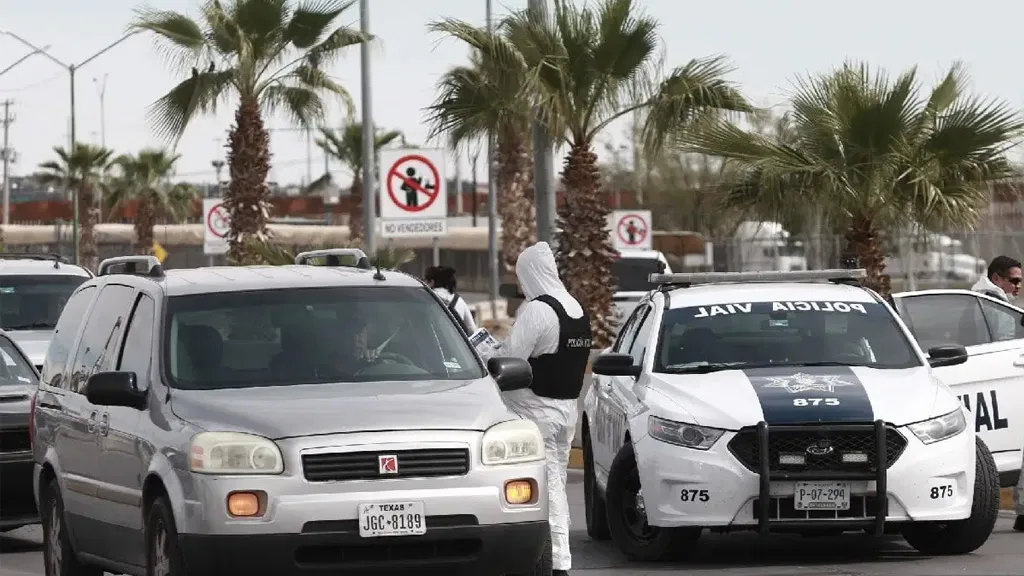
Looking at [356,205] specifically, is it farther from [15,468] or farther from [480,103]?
[15,468]

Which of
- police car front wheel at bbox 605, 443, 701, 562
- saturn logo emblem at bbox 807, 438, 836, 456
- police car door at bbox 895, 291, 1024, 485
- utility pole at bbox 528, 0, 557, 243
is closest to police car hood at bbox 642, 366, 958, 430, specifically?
saturn logo emblem at bbox 807, 438, 836, 456

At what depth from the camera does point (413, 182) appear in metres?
24.3

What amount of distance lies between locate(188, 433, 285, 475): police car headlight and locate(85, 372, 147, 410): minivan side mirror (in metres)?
0.77

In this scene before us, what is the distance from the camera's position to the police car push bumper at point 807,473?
11.0 meters

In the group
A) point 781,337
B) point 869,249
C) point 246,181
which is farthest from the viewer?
point 246,181

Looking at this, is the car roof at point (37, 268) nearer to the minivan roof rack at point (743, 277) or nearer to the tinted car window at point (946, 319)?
the tinted car window at point (946, 319)

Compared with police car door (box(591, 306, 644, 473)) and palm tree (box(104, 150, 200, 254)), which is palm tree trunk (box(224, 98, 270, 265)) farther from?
palm tree (box(104, 150, 200, 254))

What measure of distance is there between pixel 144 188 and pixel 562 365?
70.6 m

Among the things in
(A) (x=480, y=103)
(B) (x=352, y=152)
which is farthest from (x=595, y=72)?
(B) (x=352, y=152)

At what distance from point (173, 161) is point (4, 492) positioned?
226ft

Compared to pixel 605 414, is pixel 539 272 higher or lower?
higher

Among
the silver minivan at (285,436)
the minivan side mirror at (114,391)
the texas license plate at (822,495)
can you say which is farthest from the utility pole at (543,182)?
the minivan side mirror at (114,391)

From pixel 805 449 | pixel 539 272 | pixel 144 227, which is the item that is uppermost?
pixel 539 272

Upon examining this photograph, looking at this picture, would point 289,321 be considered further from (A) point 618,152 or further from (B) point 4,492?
(A) point 618,152
